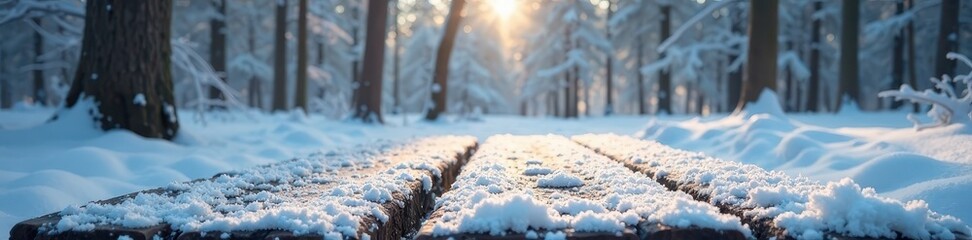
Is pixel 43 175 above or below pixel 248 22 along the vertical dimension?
below

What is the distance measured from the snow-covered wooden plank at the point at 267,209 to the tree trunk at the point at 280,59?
1387cm

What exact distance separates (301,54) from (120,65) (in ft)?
33.1

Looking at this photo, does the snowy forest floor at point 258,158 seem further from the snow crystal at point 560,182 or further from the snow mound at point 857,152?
the snow crystal at point 560,182

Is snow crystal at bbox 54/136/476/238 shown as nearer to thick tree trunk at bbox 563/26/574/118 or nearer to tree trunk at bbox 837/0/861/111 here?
tree trunk at bbox 837/0/861/111

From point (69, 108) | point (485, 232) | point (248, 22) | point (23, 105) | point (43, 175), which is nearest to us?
point (485, 232)

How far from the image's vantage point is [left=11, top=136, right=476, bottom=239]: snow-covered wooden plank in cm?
148

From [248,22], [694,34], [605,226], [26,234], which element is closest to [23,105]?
[248,22]

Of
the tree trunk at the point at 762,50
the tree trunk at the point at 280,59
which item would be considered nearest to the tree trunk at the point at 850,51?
the tree trunk at the point at 762,50

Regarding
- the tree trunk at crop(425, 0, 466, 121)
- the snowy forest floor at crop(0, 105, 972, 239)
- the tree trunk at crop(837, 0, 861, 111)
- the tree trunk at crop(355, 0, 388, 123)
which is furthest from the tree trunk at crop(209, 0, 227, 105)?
the tree trunk at crop(837, 0, 861, 111)

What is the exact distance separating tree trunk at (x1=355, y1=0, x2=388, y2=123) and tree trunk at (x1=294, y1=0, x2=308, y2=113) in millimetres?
3623

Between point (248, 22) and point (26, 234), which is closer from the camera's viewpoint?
point (26, 234)

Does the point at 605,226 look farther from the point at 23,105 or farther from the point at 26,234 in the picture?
the point at 23,105

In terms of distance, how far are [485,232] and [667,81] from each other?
71.2ft

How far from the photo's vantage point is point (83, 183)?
339 centimetres
